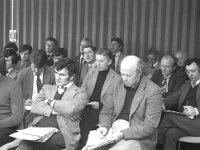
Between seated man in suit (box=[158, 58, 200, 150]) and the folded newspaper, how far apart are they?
128cm

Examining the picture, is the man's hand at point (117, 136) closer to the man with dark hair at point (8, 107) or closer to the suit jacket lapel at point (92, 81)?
the man with dark hair at point (8, 107)

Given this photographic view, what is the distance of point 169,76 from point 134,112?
200cm

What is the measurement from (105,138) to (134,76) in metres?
0.61

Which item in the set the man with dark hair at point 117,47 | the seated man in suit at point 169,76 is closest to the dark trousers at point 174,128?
the seated man in suit at point 169,76

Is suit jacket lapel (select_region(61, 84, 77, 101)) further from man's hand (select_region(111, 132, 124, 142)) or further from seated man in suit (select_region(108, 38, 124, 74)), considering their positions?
seated man in suit (select_region(108, 38, 124, 74))

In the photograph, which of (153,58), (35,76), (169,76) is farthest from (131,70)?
(153,58)

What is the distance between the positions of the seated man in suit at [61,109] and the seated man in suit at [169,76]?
1.68 meters

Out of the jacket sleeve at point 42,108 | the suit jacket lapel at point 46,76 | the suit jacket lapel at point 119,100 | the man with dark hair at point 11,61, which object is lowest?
the jacket sleeve at point 42,108

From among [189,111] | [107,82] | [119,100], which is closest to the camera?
[119,100]

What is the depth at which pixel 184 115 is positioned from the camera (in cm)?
425

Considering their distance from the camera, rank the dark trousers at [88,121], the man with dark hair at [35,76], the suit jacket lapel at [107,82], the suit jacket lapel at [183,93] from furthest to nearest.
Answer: the man with dark hair at [35,76] < the suit jacket lapel at [107,82] < the suit jacket lapel at [183,93] < the dark trousers at [88,121]

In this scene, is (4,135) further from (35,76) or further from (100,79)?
(100,79)

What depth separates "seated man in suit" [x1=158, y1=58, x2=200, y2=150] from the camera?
419 centimetres

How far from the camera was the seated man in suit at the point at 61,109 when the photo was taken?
3.73m
